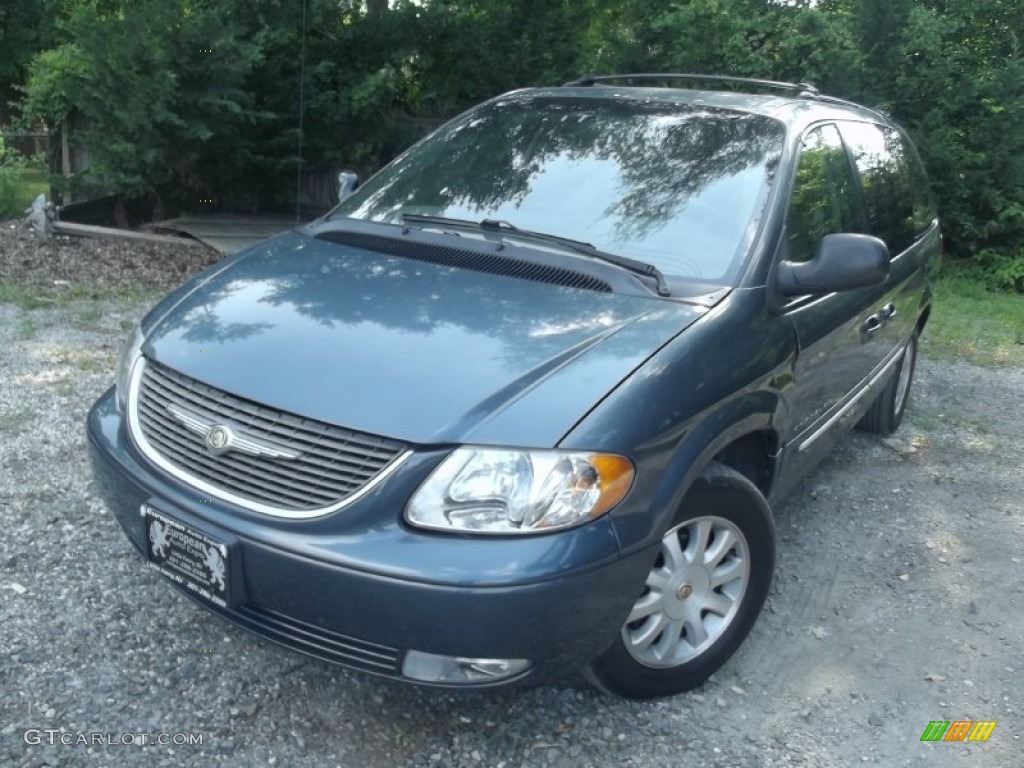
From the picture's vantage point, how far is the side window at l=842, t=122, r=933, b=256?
173 inches

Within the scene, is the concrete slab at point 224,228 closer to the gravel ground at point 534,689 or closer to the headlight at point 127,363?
the gravel ground at point 534,689

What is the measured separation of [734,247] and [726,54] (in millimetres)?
8256

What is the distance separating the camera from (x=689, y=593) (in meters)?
2.93

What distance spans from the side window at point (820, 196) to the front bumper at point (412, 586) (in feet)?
5.07

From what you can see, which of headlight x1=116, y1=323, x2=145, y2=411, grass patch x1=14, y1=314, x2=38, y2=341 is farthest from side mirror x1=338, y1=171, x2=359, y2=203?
grass patch x1=14, y1=314, x2=38, y2=341

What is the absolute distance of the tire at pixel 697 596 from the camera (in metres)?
2.80

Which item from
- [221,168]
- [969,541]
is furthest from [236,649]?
[221,168]

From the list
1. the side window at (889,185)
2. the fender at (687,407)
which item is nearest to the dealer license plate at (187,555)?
the fender at (687,407)

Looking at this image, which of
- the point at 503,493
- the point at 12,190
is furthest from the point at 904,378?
the point at 12,190

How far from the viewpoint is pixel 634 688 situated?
2875mm

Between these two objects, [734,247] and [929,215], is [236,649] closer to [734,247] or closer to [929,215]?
[734,247]

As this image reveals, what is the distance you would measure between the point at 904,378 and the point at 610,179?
9.36ft

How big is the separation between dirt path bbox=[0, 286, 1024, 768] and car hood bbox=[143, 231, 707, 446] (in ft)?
2.80

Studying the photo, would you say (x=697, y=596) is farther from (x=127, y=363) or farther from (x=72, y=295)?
(x=72, y=295)
